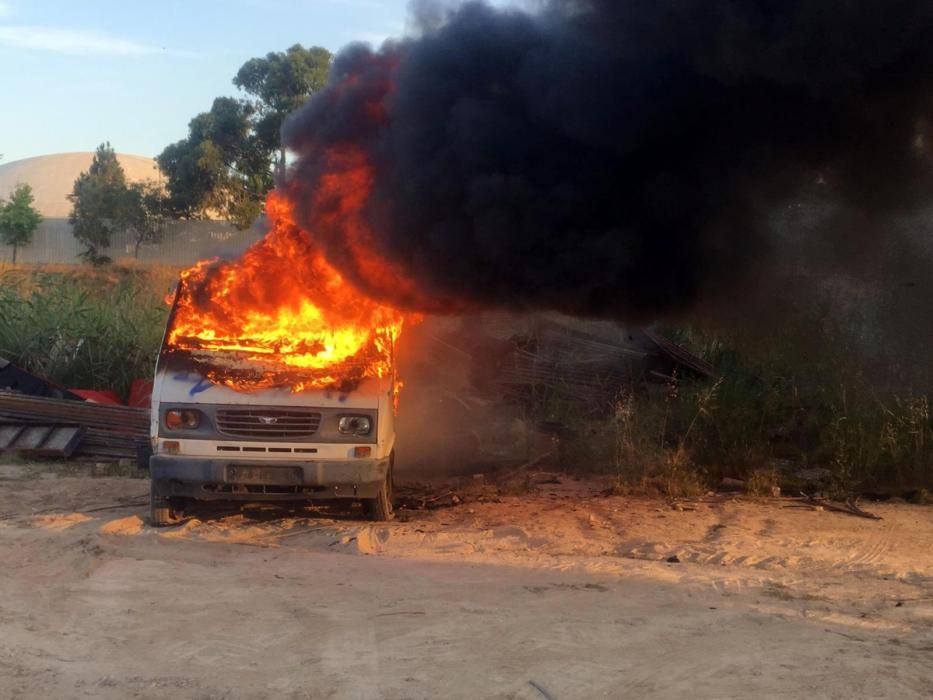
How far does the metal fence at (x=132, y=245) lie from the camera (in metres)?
39.3

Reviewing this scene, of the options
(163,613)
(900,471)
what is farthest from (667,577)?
(900,471)

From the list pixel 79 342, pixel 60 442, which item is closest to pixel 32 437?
pixel 60 442

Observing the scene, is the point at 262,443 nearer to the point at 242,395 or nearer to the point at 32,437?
the point at 242,395

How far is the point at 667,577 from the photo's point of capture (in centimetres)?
690

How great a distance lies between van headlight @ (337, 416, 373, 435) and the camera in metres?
8.19

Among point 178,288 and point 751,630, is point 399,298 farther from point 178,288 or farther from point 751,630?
point 751,630

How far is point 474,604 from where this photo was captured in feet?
20.9

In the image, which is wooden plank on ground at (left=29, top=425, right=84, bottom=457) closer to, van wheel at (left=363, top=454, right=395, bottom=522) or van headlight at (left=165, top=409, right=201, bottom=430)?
van headlight at (left=165, top=409, right=201, bottom=430)

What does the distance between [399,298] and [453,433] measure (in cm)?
447

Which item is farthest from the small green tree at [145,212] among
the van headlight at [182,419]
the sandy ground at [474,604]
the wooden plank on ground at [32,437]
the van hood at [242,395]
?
the van headlight at [182,419]

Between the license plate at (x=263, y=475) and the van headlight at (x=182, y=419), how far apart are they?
0.50 m

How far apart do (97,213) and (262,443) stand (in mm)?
38865

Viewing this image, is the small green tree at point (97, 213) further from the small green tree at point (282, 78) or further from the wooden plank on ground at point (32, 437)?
the wooden plank on ground at point (32, 437)

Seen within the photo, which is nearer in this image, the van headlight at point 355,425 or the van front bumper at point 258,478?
the van front bumper at point 258,478
